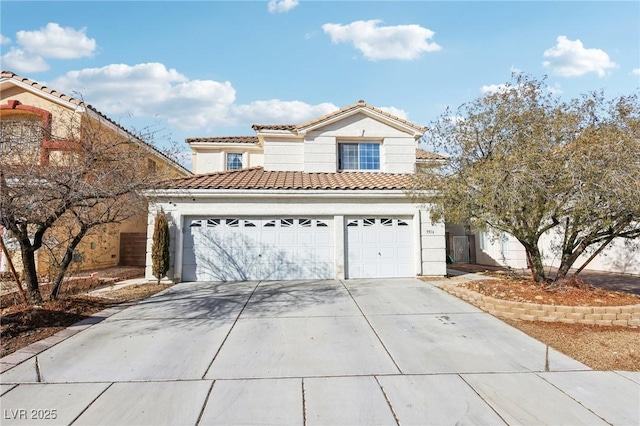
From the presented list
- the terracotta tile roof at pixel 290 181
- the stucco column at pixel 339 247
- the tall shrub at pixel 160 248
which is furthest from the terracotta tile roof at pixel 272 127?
the tall shrub at pixel 160 248

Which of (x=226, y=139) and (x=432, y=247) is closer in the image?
(x=432, y=247)

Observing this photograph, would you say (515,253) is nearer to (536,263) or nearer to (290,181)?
(536,263)

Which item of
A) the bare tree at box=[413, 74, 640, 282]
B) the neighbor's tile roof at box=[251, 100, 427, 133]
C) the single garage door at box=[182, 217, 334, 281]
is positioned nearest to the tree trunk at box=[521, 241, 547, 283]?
the bare tree at box=[413, 74, 640, 282]

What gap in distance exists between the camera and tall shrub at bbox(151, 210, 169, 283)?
11047 millimetres

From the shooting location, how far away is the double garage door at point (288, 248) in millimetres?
11914

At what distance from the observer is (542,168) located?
25.5ft

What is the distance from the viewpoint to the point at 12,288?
9.55 meters

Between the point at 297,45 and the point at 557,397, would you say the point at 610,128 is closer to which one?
the point at 557,397

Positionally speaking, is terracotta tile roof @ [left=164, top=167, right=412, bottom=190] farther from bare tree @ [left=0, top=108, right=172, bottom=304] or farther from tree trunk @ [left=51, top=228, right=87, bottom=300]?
tree trunk @ [left=51, top=228, right=87, bottom=300]

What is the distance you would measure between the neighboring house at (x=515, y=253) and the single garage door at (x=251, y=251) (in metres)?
5.54

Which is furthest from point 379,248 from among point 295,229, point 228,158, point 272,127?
point 228,158

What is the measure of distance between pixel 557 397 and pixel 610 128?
682 centimetres

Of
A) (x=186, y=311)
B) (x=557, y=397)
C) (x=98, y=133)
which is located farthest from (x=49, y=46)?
(x=557, y=397)

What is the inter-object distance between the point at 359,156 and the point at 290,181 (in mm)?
4492
